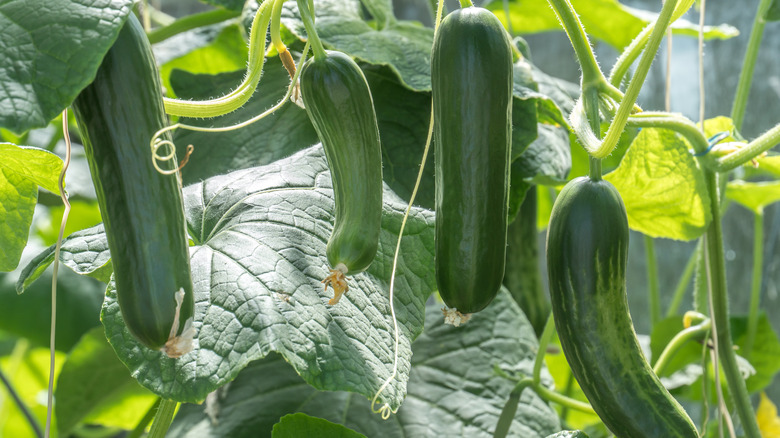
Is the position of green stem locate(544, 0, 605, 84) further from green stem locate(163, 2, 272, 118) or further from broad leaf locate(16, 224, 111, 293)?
broad leaf locate(16, 224, 111, 293)

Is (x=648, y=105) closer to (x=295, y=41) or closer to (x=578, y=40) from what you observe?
(x=295, y=41)

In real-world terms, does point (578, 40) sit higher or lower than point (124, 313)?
higher

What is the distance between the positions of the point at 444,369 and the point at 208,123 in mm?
392

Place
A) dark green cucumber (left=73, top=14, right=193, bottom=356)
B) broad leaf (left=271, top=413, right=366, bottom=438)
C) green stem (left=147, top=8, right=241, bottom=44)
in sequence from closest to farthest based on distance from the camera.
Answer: dark green cucumber (left=73, top=14, right=193, bottom=356), broad leaf (left=271, top=413, right=366, bottom=438), green stem (left=147, top=8, right=241, bottom=44)

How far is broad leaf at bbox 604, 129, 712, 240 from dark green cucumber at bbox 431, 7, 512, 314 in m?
0.29

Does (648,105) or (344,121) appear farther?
(648,105)

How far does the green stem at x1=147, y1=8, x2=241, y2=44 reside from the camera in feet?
3.16

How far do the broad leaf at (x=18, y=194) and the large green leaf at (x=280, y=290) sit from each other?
0.27ft

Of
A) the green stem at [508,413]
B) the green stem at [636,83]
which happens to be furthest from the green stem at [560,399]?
the green stem at [636,83]

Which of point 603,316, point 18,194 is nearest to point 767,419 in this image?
point 603,316

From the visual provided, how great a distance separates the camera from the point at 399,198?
74 cm

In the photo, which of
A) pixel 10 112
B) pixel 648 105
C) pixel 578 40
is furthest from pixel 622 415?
pixel 648 105

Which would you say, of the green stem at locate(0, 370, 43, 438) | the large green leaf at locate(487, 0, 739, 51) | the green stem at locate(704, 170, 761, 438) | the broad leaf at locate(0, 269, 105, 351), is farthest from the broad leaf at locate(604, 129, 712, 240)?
the broad leaf at locate(0, 269, 105, 351)

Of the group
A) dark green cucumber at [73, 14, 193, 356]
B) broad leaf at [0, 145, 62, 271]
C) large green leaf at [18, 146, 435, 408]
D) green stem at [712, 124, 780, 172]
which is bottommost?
broad leaf at [0, 145, 62, 271]
